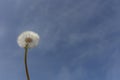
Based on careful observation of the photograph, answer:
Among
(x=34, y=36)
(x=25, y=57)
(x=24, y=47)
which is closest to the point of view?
(x=25, y=57)

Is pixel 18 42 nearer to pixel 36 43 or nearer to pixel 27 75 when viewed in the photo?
pixel 36 43

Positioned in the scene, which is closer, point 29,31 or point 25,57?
point 25,57

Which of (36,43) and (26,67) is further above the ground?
(36,43)

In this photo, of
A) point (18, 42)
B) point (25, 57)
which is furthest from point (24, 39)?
point (25, 57)

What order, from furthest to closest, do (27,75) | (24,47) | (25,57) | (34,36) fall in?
(34,36), (24,47), (25,57), (27,75)

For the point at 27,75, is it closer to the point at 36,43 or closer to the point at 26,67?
the point at 26,67

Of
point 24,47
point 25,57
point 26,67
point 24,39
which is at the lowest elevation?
point 26,67
